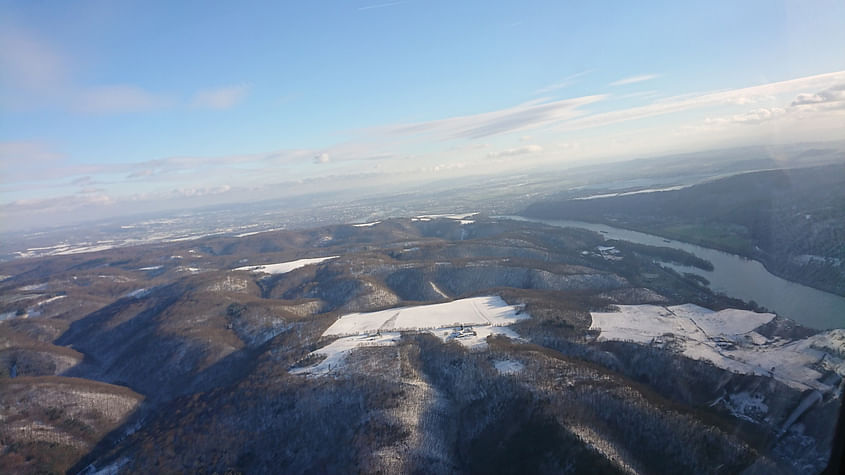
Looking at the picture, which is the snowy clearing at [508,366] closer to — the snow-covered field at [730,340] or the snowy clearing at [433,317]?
the snow-covered field at [730,340]

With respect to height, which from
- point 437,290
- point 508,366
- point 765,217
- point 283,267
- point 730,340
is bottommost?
point 437,290

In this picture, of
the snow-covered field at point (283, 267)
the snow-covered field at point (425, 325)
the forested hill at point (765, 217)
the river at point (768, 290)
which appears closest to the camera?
the river at point (768, 290)

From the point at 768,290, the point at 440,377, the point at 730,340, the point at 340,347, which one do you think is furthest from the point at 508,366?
the point at 768,290

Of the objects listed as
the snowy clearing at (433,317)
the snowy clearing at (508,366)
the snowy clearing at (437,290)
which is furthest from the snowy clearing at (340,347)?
the snowy clearing at (437,290)

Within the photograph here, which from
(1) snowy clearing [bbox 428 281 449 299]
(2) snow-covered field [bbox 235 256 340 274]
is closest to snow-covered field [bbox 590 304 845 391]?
(1) snowy clearing [bbox 428 281 449 299]

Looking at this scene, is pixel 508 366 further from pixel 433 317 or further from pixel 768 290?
pixel 768 290

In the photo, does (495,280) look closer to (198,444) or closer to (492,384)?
(492,384)
